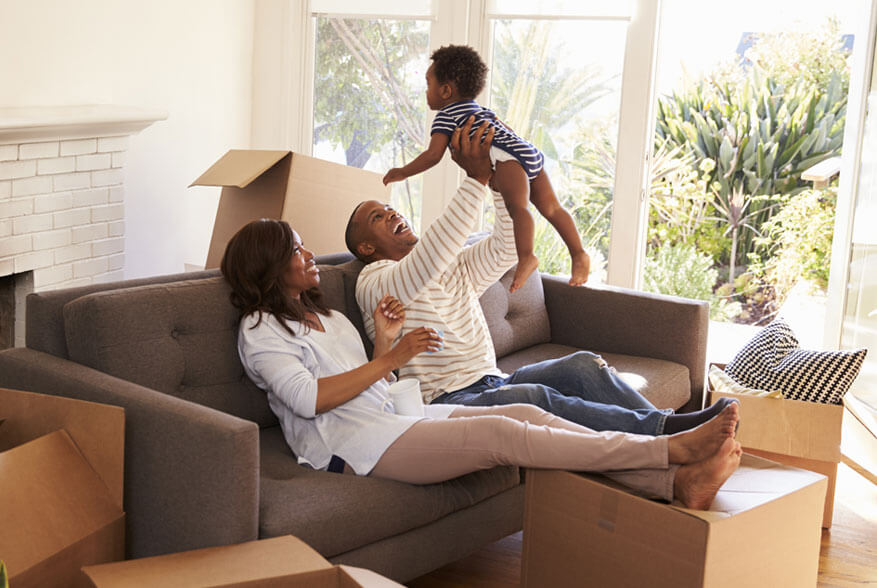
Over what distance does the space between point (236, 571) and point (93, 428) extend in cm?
49

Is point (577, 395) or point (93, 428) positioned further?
point (577, 395)

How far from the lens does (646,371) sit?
124 inches

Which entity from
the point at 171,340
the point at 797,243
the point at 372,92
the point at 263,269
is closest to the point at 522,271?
the point at 263,269

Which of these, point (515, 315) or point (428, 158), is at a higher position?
point (428, 158)

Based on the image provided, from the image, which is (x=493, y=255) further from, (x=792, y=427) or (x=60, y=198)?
(x=60, y=198)

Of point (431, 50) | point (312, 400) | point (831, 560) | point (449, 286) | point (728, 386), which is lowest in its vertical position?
point (831, 560)

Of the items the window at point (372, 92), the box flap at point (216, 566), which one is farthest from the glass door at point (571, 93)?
the box flap at point (216, 566)

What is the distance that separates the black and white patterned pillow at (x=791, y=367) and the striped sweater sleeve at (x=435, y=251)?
1.22 m

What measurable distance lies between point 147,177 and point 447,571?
2.34 m

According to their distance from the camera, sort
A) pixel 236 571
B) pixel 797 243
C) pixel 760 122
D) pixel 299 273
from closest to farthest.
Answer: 1. pixel 236 571
2. pixel 299 273
3. pixel 797 243
4. pixel 760 122

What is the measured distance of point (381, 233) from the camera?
2.77 m

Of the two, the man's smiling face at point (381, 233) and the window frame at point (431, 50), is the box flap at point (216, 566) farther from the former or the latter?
the window frame at point (431, 50)

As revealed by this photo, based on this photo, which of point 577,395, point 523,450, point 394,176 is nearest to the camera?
point 523,450

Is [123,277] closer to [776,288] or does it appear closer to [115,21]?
[115,21]
